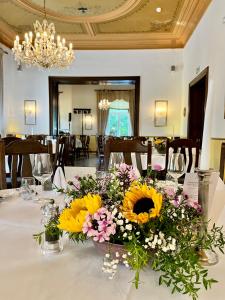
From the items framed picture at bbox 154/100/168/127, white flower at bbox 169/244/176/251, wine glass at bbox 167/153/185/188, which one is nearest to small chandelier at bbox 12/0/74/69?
framed picture at bbox 154/100/168/127

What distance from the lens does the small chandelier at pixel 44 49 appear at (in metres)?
5.10

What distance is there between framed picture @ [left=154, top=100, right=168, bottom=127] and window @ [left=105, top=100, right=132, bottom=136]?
21.1 feet

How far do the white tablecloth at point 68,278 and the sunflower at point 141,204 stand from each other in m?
0.17

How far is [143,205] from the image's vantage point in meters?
0.71

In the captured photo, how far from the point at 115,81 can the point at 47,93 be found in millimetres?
2055

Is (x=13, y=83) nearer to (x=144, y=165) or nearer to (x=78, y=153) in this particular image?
(x=78, y=153)

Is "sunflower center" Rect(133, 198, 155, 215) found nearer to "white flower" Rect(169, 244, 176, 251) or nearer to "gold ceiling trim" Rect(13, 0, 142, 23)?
"white flower" Rect(169, 244, 176, 251)

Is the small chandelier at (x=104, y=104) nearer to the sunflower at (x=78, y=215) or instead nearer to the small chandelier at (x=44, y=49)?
the small chandelier at (x=44, y=49)

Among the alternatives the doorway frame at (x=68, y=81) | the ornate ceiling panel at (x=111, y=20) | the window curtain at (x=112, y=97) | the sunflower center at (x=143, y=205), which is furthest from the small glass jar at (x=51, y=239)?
the window curtain at (x=112, y=97)

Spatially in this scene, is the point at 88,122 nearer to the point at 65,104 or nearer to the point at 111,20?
the point at 65,104

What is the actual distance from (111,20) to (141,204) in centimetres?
637

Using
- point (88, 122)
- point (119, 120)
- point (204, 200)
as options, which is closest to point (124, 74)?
point (88, 122)

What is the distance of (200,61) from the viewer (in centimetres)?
546

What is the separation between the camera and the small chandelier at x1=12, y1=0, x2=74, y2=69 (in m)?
5.10
